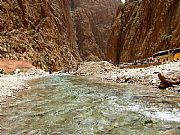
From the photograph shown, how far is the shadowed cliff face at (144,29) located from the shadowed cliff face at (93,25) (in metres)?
58.6

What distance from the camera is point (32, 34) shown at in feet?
248

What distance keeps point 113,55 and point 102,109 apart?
78.5 m

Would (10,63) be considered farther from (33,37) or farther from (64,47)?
(64,47)

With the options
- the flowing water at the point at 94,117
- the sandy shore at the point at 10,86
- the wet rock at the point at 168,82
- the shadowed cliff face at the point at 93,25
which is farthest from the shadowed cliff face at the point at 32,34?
the shadowed cliff face at the point at 93,25

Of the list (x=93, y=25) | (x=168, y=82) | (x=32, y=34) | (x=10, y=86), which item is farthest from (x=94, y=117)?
(x=93, y=25)

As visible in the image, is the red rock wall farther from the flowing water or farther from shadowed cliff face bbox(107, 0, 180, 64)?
the flowing water

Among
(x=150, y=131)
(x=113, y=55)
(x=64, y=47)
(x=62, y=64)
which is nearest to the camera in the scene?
(x=150, y=131)

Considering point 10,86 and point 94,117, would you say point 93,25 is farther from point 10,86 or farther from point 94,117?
point 94,117

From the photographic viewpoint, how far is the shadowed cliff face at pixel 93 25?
500 feet

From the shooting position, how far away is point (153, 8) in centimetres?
6288

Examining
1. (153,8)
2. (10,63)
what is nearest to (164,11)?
(153,8)

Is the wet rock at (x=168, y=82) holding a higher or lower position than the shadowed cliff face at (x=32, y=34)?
lower

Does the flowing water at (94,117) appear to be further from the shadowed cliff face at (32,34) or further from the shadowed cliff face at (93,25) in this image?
the shadowed cliff face at (93,25)

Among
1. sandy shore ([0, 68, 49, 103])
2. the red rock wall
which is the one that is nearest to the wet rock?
sandy shore ([0, 68, 49, 103])
